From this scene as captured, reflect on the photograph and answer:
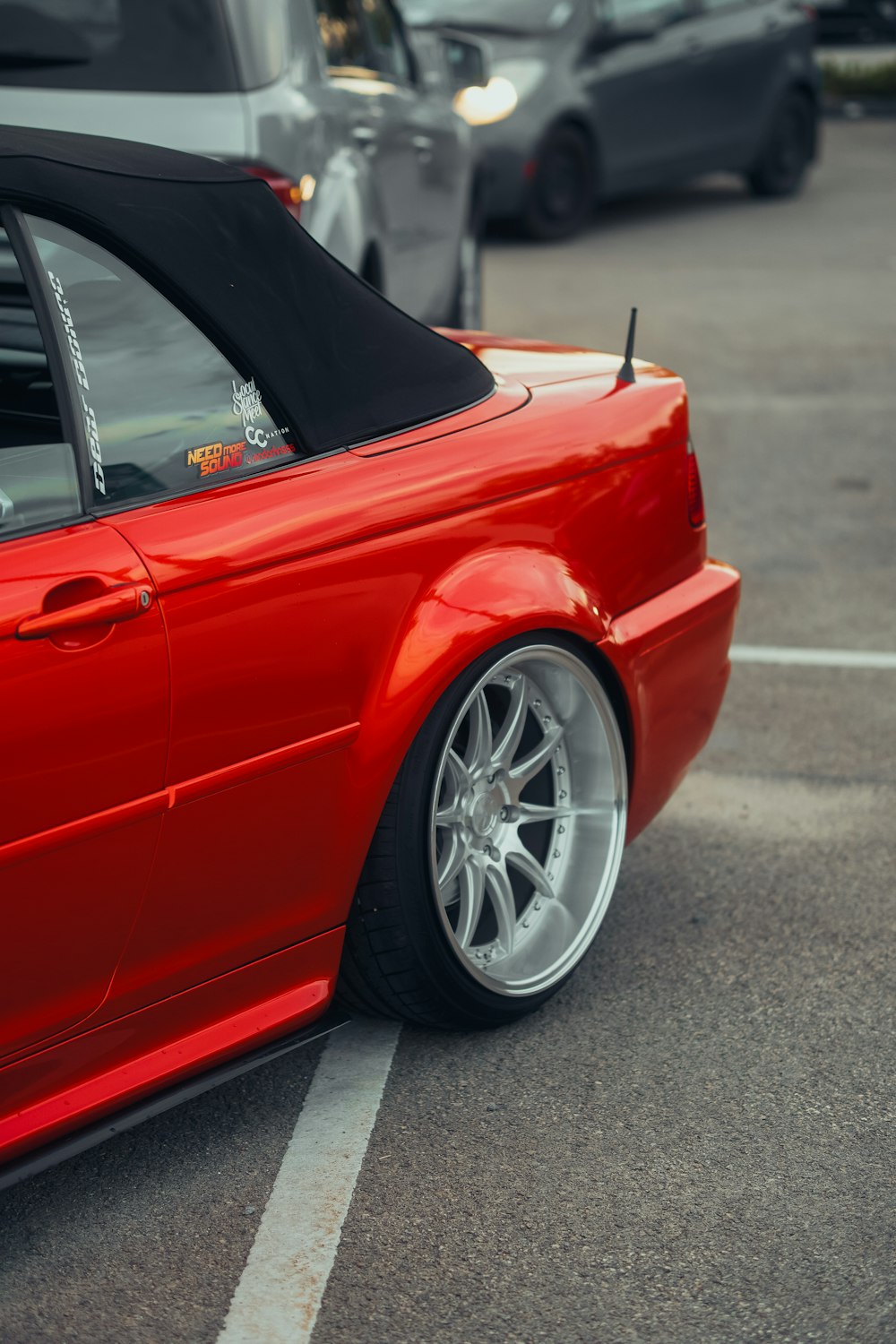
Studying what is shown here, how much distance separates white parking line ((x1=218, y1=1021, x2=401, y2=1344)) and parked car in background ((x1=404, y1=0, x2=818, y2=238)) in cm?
958

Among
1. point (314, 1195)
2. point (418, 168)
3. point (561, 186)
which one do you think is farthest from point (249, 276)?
point (561, 186)

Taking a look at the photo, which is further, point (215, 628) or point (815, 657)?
point (815, 657)

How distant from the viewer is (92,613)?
2.38m

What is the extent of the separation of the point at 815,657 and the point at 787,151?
10043mm

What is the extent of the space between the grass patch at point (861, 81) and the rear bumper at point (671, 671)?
1759 centimetres

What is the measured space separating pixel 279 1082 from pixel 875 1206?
1050 mm

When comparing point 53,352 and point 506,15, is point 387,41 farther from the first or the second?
point 506,15

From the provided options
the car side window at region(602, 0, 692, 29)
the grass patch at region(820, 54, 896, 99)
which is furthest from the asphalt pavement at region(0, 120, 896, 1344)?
the grass patch at region(820, 54, 896, 99)

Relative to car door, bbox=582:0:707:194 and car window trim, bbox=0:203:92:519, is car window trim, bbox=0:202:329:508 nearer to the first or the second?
car window trim, bbox=0:203:92:519

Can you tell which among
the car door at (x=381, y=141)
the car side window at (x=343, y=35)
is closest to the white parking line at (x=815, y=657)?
the car door at (x=381, y=141)

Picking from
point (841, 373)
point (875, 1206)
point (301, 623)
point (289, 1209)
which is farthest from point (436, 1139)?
point (841, 373)

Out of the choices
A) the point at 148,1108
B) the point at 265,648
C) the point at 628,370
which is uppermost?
the point at 628,370

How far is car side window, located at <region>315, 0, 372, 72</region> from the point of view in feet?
19.2

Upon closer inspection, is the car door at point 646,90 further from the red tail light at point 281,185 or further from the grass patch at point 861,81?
the red tail light at point 281,185
